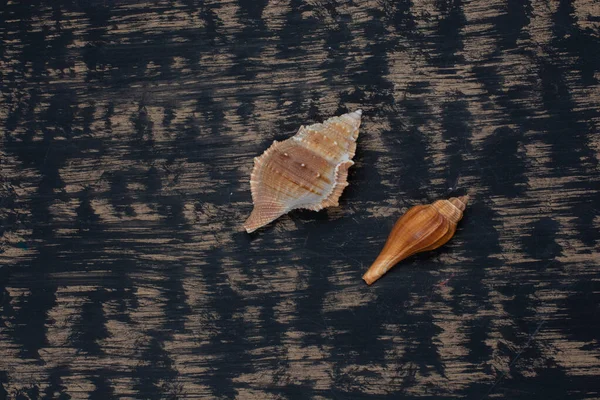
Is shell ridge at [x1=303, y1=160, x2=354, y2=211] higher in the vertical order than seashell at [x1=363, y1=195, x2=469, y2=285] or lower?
higher

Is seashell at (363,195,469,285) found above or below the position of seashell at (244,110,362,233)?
below

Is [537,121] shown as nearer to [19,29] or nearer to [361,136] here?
[361,136]

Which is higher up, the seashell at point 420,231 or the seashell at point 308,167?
the seashell at point 308,167
